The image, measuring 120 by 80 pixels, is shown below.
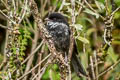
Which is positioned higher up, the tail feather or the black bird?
the black bird

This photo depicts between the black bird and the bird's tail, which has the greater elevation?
the black bird

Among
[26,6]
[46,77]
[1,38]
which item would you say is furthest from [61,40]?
[1,38]

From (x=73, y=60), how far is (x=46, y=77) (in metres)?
0.56

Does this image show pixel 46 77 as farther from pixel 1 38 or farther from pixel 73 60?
Answer: pixel 1 38

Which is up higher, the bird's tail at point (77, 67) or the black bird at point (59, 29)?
the black bird at point (59, 29)

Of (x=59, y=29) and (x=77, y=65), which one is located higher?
(x=59, y=29)

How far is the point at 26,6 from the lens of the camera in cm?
376

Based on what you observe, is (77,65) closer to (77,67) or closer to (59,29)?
(77,67)

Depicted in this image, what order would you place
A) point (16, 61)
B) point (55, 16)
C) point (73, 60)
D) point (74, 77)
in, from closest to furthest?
point (16, 61), point (55, 16), point (73, 60), point (74, 77)

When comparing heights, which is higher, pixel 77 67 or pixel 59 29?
pixel 59 29

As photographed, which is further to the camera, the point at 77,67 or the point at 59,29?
the point at 77,67

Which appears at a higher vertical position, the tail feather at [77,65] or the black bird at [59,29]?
the black bird at [59,29]

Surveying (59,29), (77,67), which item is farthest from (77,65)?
(59,29)

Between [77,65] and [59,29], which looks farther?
[77,65]
